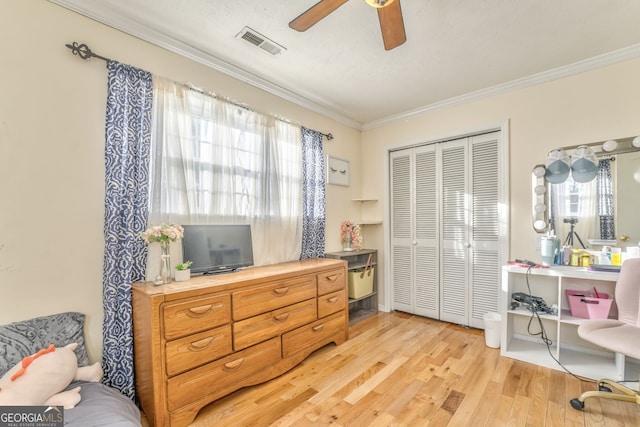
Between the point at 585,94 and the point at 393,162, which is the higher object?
the point at 585,94

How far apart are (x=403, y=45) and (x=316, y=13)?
3.33 feet

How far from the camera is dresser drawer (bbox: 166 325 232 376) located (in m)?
1.68

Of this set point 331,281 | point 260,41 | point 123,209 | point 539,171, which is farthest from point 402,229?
point 123,209

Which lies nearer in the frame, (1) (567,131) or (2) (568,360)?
(2) (568,360)

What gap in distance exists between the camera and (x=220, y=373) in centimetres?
189

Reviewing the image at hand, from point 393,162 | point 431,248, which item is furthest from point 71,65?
point 431,248

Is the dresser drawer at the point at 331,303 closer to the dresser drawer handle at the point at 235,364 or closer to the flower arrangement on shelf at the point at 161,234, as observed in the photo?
the dresser drawer handle at the point at 235,364

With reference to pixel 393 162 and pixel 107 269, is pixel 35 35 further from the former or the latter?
pixel 393 162

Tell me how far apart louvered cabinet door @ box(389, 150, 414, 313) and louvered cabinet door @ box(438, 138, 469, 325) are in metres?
0.40

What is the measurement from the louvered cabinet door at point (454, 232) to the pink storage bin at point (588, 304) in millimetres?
956

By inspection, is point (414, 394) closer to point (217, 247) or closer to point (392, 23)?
point (217, 247)

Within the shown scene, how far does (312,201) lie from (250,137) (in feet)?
3.30

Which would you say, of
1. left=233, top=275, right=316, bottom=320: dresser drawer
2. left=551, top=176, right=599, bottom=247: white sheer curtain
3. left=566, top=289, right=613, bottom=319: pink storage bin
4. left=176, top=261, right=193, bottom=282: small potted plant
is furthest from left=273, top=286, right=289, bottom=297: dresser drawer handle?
left=551, top=176, right=599, bottom=247: white sheer curtain

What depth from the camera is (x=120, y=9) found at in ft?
6.10
